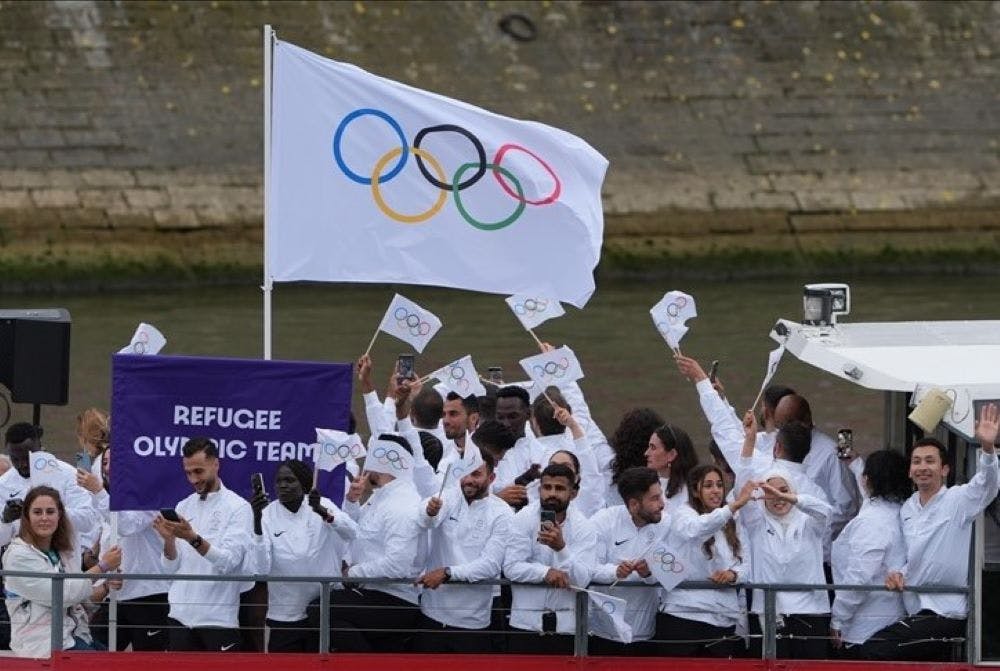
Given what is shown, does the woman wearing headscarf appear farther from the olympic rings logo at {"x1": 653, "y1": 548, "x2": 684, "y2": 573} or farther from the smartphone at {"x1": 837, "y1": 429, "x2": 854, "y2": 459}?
A: the smartphone at {"x1": 837, "y1": 429, "x2": 854, "y2": 459}

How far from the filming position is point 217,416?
10680 mm

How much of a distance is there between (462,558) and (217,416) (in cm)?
133

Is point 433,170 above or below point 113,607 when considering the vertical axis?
above

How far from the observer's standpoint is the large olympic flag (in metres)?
11.5

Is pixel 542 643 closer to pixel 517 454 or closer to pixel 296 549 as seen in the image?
pixel 296 549

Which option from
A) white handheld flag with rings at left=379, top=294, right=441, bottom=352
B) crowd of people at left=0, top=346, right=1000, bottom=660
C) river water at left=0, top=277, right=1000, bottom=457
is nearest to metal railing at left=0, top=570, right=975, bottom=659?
crowd of people at left=0, top=346, right=1000, bottom=660

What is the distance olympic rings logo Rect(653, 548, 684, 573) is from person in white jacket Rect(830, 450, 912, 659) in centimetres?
79

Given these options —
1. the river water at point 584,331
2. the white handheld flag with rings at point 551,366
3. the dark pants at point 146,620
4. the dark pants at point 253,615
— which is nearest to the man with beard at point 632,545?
the white handheld flag with rings at point 551,366

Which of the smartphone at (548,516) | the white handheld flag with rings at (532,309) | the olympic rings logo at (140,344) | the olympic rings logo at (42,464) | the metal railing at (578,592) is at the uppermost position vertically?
the white handheld flag with rings at (532,309)

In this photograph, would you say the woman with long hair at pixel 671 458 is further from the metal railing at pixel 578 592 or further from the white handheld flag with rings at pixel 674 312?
the white handheld flag with rings at pixel 674 312

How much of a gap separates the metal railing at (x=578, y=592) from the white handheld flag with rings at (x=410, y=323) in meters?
1.80

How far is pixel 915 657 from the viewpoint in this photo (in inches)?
405

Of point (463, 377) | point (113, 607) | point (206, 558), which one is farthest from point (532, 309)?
point (113, 607)

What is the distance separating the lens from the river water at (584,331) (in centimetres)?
2338
